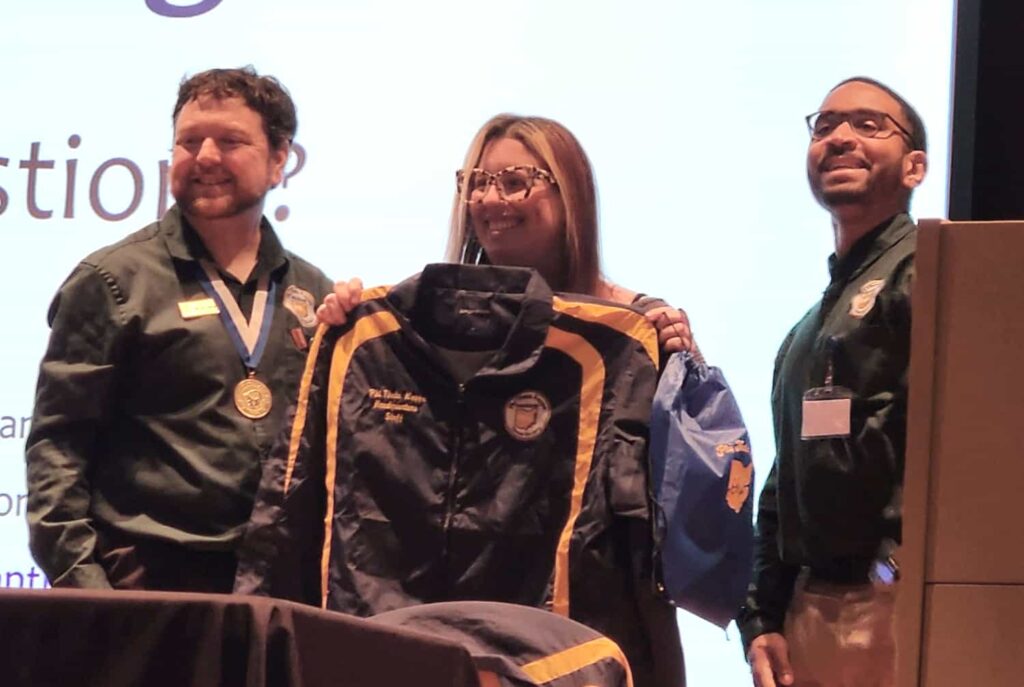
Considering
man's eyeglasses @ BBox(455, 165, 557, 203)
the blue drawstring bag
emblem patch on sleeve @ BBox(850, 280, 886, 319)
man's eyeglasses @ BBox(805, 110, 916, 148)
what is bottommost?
the blue drawstring bag

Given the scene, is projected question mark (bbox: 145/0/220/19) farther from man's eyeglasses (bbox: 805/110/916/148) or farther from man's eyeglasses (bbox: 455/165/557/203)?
man's eyeglasses (bbox: 805/110/916/148)

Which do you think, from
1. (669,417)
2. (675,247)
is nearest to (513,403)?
(669,417)

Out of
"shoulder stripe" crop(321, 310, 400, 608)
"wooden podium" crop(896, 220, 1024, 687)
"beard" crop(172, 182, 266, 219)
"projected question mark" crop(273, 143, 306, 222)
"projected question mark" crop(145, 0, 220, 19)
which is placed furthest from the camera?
"projected question mark" crop(145, 0, 220, 19)

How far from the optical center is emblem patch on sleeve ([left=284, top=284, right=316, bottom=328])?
2668 mm

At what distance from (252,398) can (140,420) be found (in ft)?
0.64

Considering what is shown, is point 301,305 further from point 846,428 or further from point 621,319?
point 846,428

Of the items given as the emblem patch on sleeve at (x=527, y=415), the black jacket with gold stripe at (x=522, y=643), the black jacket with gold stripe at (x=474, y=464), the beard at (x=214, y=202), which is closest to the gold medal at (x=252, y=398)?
the black jacket with gold stripe at (x=474, y=464)

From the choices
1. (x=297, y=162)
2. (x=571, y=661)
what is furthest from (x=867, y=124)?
(x=571, y=661)

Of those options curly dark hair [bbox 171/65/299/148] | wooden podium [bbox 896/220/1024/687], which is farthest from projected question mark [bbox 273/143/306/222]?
wooden podium [bbox 896/220/1024/687]

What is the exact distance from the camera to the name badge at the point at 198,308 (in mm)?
2562

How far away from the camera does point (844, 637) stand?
8.20 feet

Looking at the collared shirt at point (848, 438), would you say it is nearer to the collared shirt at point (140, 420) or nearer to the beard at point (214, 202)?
the collared shirt at point (140, 420)

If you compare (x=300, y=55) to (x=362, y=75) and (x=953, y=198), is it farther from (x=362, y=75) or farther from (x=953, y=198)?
(x=953, y=198)

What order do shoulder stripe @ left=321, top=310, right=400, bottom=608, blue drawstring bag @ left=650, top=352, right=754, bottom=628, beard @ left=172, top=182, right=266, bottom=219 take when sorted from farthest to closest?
beard @ left=172, top=182, right=266, bottom=219
shoulder stripe @ left=321, top=310, right=400, bottom=608
blue drawstring bag @ left=650, top=352, right=754, bottom=628
